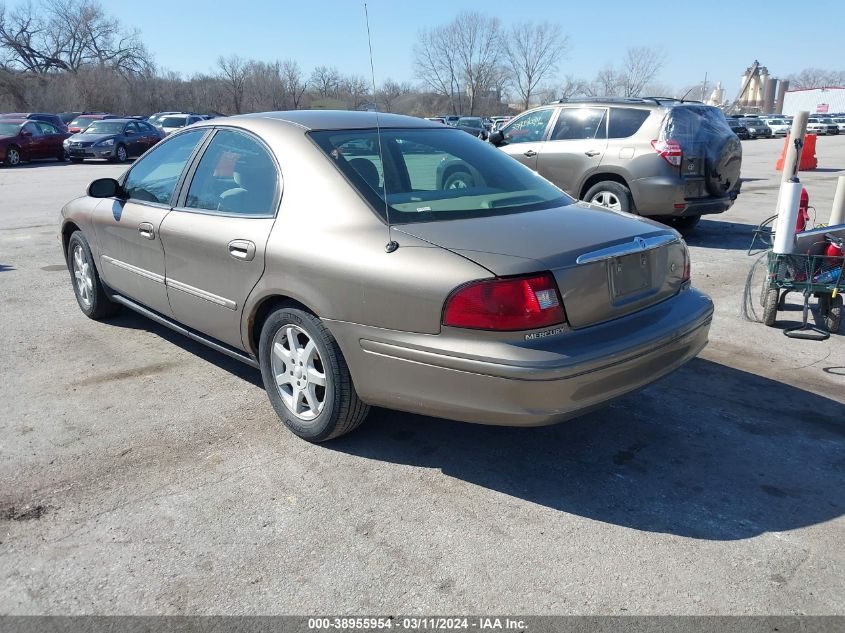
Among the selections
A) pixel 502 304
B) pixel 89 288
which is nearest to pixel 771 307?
pixel 502 304

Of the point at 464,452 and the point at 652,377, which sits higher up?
the point at 652,377

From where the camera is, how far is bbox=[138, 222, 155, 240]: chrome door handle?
4.46 meters

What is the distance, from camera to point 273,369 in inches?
148

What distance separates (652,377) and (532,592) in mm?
1237

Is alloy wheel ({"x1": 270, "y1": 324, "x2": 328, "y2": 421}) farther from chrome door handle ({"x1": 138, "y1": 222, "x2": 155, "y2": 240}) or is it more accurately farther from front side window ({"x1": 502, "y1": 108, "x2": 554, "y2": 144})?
front side window ({"x1": 502, "y1": 108, "x2": 554, "y2": 144})

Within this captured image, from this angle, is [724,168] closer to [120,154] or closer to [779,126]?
[120,154]

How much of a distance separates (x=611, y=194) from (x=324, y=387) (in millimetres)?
6609

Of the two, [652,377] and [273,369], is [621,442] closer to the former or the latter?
[652,377]

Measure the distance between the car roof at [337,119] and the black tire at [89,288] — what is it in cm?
182

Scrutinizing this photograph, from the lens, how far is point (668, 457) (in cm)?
350

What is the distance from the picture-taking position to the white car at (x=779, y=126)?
5397cm

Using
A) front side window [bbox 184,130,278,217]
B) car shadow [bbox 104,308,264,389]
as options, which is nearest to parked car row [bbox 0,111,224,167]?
car shadow [bbox 104,308,264,389]

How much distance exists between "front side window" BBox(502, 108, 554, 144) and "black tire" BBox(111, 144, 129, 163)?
18562 millimetres

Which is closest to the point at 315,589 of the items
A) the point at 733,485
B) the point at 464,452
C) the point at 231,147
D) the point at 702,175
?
the point at 464,452
